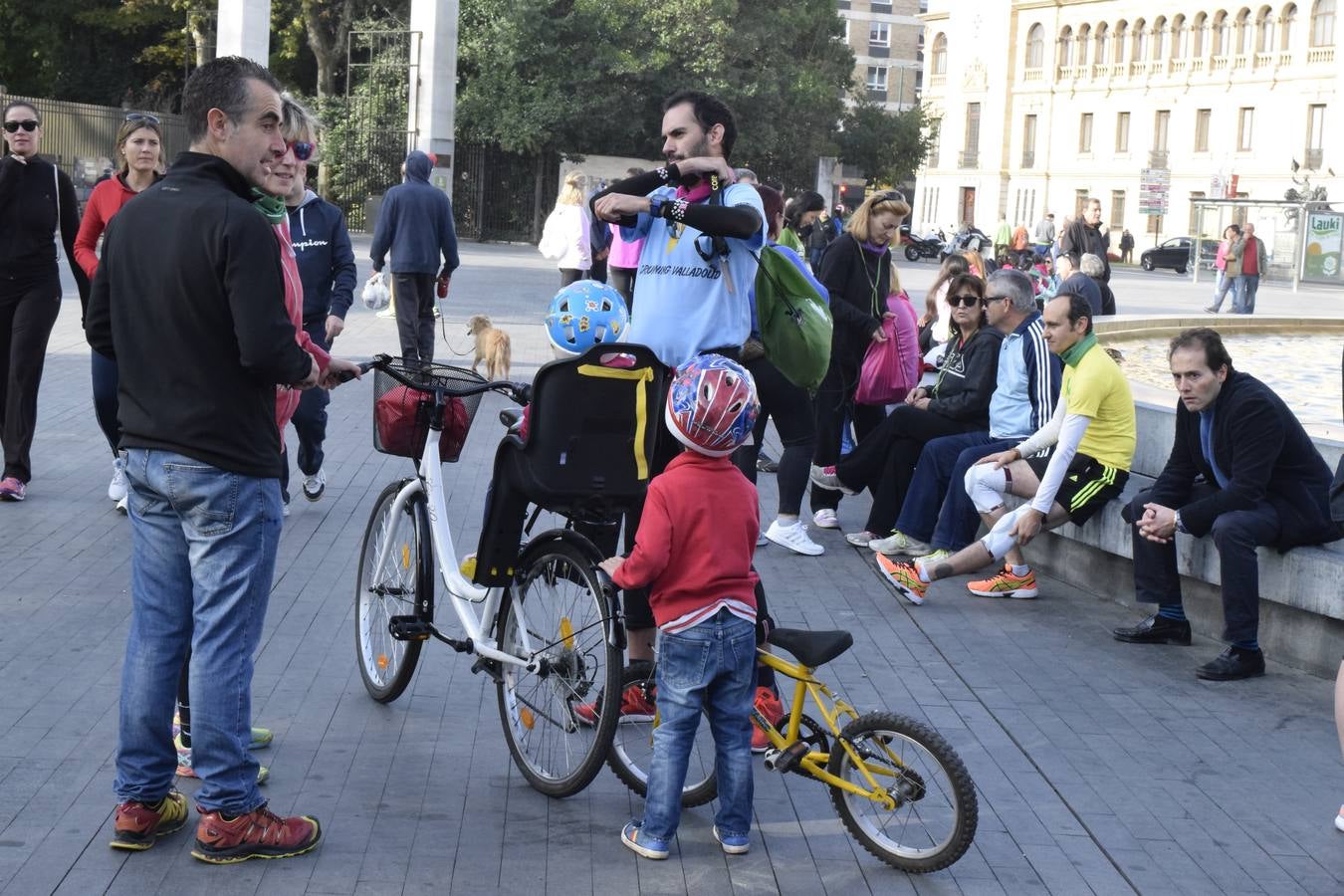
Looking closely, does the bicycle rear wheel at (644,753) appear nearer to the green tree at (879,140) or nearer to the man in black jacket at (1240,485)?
the man in black jacket at (1240,485)

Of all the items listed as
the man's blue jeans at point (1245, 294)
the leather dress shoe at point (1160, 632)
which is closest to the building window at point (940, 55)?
the man's blue jeans at point (1245, 294)

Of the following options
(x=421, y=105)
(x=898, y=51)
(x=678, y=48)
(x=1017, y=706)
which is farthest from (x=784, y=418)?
(x=898, y=51)

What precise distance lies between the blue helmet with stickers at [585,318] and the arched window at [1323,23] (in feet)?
250

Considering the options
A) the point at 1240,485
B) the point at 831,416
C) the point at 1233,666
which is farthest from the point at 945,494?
the point at 1233,666

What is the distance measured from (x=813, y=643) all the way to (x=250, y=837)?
1.54m

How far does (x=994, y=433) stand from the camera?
8.52 m

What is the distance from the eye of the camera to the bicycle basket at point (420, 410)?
17.1ft

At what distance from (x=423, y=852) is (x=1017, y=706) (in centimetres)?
254

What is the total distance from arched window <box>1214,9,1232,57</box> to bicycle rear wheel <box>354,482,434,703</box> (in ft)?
264

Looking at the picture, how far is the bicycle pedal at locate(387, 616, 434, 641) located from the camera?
17.3ft

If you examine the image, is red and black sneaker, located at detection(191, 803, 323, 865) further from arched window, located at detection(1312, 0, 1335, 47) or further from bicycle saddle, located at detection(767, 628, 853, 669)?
arched window, located at detection(1312, 0, 1335, 47)

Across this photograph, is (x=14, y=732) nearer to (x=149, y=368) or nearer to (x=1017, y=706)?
(x=149, y=368)

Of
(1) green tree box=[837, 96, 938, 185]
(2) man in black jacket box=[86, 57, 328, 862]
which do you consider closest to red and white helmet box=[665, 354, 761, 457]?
(2) man in black jacket box=[86, 57, 328, 862]

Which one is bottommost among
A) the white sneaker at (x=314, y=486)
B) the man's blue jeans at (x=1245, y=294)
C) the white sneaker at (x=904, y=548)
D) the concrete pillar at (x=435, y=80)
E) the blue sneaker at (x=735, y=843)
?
the blue sneaker at (x=735, y=843)
